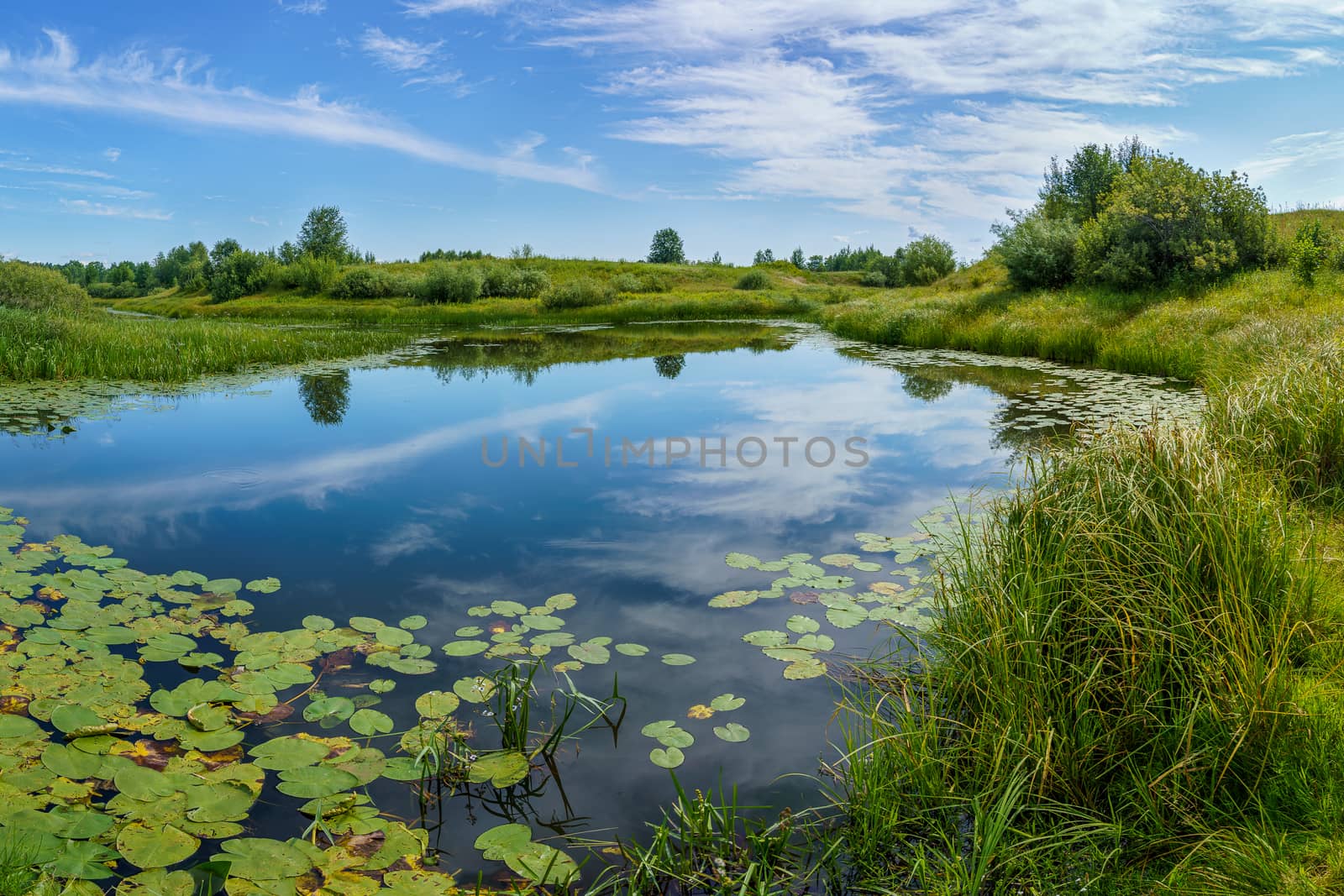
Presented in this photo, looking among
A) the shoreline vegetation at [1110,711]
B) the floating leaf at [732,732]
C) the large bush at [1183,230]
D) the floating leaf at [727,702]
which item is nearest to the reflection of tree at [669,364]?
the large bush at [1183,230]

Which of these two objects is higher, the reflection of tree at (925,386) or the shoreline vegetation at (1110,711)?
the reflection of tree at (925,386)

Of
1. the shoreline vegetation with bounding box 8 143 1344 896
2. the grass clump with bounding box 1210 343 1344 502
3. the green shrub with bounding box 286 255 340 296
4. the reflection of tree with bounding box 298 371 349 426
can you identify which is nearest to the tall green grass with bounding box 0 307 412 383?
the reflection of tree with bounding box 298 371 349 426

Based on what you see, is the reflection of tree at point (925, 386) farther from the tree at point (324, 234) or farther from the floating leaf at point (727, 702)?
the tree at point (324, 234)

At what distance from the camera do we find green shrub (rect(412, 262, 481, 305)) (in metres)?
42.9

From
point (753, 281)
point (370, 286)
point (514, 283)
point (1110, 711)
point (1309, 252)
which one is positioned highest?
point (753, 281)

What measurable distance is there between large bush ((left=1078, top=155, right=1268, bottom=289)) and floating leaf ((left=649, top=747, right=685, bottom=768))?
18704 mm

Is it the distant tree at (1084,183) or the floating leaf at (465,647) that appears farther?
the distant tree at (1084,183)

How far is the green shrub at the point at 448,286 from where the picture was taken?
1688 inches

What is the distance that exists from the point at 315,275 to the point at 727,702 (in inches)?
2060

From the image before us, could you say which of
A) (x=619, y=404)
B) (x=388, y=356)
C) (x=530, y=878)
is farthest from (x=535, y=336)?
(x=530, y=878)

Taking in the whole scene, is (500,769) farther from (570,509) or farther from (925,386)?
(925,386)

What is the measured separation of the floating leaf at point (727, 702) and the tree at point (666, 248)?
263ft

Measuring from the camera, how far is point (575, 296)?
40812 mm

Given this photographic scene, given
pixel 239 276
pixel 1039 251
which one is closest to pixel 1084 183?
pixel 1039 251
